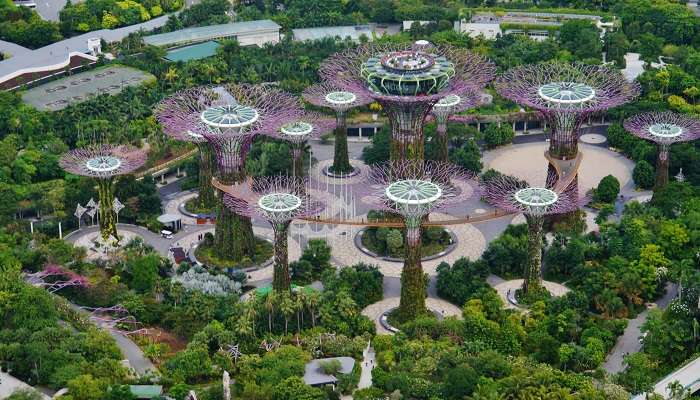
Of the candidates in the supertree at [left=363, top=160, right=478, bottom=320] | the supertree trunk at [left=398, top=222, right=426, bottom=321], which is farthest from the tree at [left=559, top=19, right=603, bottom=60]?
the supertree trunk at [left=398, top=222, right=426, bottom=321]

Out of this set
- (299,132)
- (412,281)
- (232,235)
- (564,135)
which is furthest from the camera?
(299,132)

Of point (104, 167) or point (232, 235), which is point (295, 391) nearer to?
point (232, 235)

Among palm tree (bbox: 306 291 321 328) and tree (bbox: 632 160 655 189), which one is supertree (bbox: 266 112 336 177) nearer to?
palm tree (bbox: 306 291 321 328)

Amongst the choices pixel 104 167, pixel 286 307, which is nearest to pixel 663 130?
pixel 286 307

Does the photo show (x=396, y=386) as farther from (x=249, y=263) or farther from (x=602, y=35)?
(x=602, y=35)

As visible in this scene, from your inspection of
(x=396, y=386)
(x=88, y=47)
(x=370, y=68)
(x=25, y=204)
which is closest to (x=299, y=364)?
(x=396, y=386)
